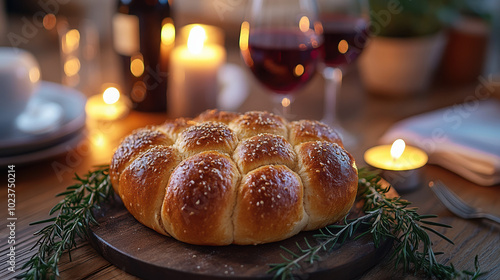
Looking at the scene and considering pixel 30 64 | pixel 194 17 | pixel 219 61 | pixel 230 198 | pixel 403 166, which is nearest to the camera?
pixel 230 198

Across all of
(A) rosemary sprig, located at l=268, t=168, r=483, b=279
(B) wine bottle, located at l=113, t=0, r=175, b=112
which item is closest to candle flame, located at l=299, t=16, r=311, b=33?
(B) wine bottle, located at l=113, t=0, r=175, b=112

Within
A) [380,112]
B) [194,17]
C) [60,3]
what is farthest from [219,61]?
[60,3]

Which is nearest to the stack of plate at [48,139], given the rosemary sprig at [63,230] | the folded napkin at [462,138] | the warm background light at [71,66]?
the rosemary sprig at [63,230]

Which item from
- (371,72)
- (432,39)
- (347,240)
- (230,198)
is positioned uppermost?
(432,39)

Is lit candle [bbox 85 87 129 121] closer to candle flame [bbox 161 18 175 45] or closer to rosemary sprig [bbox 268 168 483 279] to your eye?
candle flame [bbox 161 18 175 45]

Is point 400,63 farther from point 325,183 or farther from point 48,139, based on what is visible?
point 48,139

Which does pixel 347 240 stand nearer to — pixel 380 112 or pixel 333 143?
pixel 333 143
